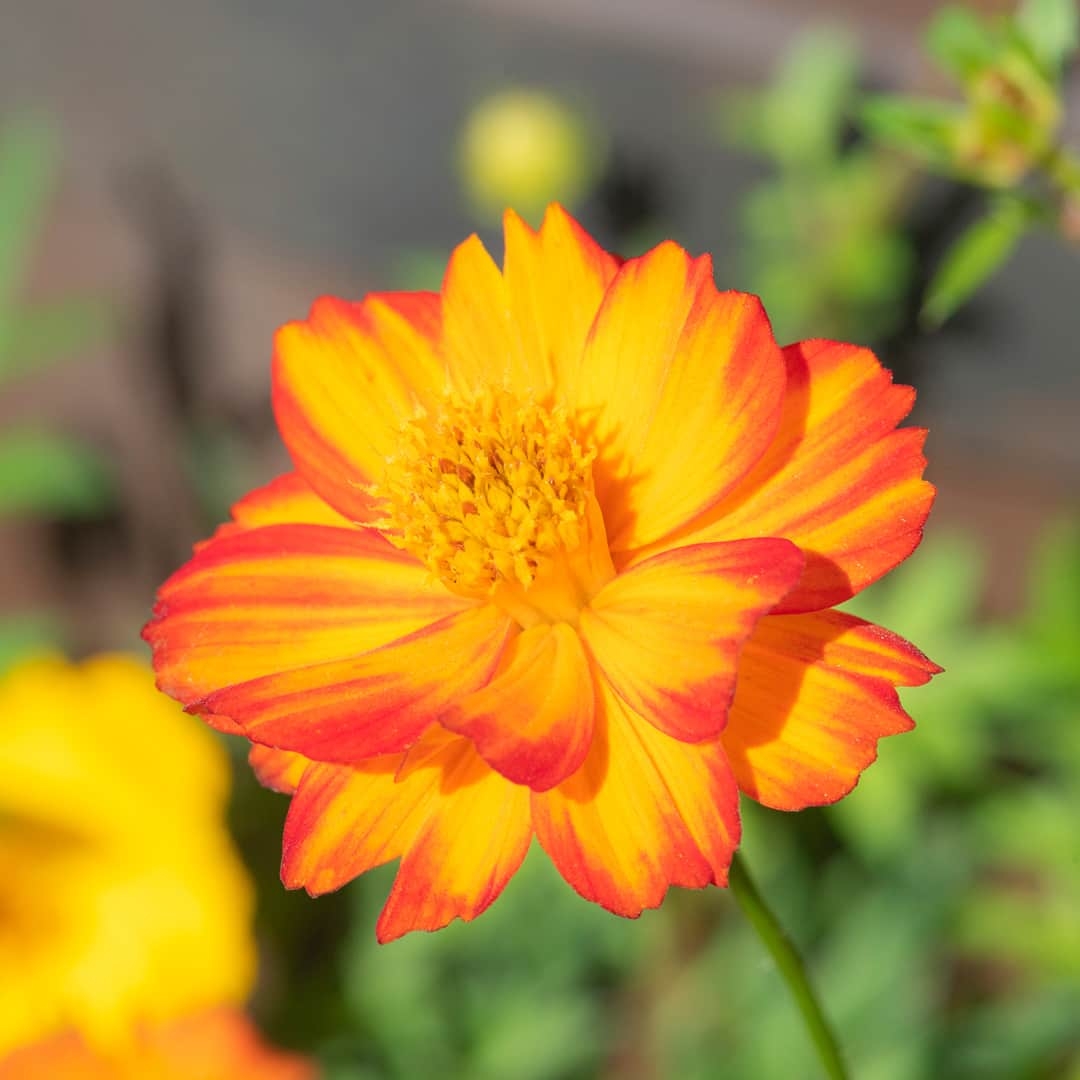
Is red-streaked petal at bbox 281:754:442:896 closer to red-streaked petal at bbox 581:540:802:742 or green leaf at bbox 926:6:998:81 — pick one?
red-streaked petal at bbox 581:540:802:742

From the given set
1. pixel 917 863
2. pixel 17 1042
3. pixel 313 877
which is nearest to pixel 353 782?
pixel 313 877

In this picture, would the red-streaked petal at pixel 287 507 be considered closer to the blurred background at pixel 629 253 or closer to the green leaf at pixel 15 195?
the blurred background at pixel 629 253

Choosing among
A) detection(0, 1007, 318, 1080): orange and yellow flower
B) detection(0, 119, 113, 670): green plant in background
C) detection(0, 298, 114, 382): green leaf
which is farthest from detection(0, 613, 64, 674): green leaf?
detection(0, 1007, 318, 1080): orange and yellow flower

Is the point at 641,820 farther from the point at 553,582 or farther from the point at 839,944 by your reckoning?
the point at 839,944

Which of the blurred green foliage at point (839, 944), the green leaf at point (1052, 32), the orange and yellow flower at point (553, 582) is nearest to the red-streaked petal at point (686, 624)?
the orange and yellow flower at point (553, 582)

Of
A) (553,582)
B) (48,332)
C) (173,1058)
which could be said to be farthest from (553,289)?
(48,332)

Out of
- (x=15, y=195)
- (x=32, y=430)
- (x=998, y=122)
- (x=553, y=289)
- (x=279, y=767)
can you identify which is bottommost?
(x=32, y=430)
